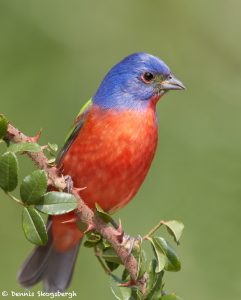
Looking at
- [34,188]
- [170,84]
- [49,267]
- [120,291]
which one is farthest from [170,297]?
[49,267]

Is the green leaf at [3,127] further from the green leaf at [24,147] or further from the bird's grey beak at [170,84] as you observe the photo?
the bird's grey beak at [170,84]

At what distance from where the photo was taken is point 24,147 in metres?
3.16

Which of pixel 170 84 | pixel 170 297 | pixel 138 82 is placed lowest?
pixel 170 297

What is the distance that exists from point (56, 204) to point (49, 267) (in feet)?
10.4

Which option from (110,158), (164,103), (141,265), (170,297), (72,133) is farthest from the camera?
(164,103)

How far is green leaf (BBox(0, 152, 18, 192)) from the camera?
3.09 meters

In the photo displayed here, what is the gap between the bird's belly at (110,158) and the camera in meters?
5.03

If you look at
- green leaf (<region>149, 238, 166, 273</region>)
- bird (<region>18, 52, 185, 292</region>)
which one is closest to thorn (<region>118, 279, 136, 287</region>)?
green leaf (<region>149, 238, 166, 273</region>)

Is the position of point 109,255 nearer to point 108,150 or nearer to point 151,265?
point 151,265

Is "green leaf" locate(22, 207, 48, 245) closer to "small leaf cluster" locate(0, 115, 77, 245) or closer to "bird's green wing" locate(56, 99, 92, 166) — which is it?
"small leaf cluster" locate(0, 115, 77, 245)

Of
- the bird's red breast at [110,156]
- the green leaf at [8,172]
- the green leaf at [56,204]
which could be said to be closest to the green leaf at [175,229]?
the green leaf at [56,204]

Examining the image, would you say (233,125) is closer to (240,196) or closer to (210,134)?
(210,134)

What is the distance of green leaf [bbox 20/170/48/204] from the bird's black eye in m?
2.76

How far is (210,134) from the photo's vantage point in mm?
6254
